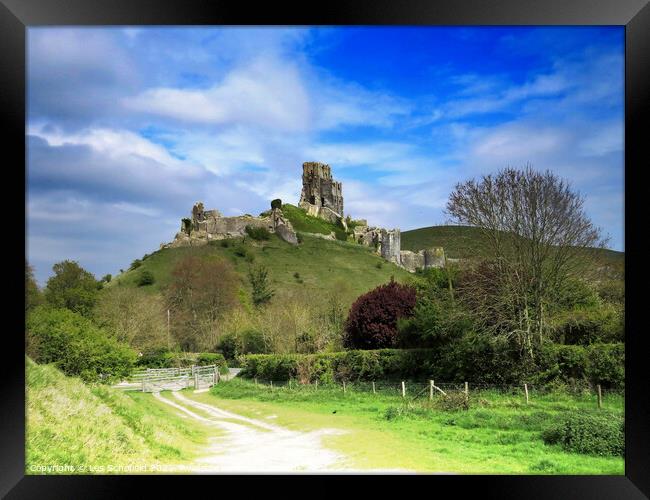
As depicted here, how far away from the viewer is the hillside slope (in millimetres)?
20422

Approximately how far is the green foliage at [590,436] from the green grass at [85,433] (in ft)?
13.2

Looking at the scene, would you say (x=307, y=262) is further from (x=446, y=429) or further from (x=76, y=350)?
(x=446, y=429)

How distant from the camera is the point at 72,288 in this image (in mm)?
9703

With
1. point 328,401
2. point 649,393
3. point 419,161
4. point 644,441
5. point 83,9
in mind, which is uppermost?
point 83,9

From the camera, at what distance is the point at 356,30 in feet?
22.4

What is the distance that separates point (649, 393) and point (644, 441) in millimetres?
396

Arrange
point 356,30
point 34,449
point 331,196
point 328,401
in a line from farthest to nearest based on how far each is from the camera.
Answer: point 331,196
point 328,401
point 356,30
point 34,449

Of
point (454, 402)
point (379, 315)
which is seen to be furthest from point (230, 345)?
point (454, 402)

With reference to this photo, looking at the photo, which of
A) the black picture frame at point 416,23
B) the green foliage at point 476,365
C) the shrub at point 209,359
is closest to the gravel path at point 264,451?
the black picture frame at point 416,23

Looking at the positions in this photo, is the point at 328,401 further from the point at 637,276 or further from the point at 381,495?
Result: the point at 637,276

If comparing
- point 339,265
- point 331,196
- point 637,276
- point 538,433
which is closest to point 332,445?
point 538,433

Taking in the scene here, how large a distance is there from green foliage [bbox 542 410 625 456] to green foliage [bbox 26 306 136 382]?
571cm

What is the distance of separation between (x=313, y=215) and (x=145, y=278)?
782cm

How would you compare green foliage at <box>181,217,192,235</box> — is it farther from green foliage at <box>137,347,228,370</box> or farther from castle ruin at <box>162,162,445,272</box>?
green foliage at <box>137,347,228,370</box>
